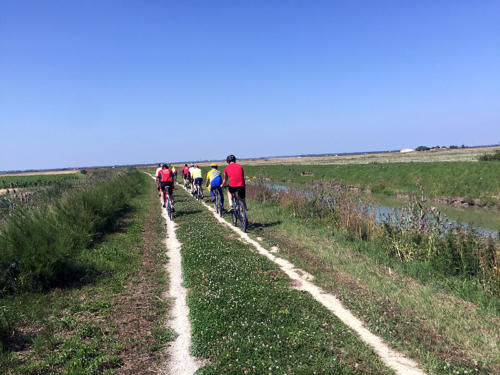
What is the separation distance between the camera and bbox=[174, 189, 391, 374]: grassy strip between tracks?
438 cm

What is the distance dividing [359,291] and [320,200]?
8805mm

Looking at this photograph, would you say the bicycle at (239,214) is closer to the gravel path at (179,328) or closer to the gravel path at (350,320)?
the gravel path at (350,320)

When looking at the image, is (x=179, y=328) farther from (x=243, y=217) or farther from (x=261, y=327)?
(x=243, y=217)

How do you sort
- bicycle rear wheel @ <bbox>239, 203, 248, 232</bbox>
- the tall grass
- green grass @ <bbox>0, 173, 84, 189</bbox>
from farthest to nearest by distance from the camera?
green grass @ <bbox>0, 173, 84, 189</bbox> < bicycle rear wheel @ <bbox>239, 203, 248, 232</bbox> < the tall grass

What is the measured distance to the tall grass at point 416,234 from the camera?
8.08 m

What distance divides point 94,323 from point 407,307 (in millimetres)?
5630

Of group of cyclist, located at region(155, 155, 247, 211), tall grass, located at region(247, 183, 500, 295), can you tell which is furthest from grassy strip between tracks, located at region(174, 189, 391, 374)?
group of cyclist, located at region(155, 155, 247, 211)

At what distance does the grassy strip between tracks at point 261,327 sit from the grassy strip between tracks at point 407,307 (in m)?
0.74

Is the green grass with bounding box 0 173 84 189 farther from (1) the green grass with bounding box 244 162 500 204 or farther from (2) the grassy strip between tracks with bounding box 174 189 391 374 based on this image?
(2) the grassy strip between tracks with bounding box 174 189 391 374

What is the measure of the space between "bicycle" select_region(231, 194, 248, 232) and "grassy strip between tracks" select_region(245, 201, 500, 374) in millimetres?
2174

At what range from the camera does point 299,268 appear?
858cm

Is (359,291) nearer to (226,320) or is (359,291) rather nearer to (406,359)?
(406,359)

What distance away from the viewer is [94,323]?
5.85m

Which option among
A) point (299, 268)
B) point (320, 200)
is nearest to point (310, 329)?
point (299, 268)
